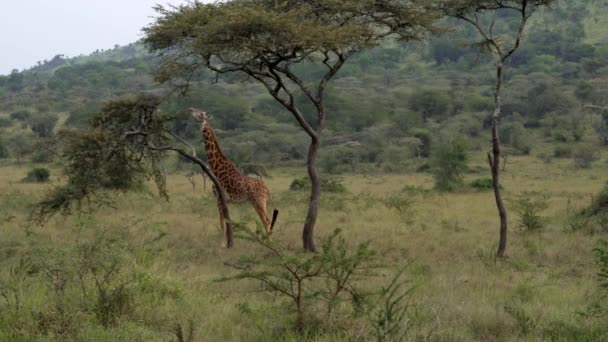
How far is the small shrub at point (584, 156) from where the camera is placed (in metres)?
30.2

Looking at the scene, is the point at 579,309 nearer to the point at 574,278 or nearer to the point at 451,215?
the point at 574,278

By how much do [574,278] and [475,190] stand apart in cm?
1451

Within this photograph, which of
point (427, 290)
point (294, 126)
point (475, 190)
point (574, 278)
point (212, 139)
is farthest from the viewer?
point (294, 126)

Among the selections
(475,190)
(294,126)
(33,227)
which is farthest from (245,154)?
(33,227)

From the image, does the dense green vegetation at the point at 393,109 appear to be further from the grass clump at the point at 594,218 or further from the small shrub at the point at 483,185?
the grass clump at the point at 594,218

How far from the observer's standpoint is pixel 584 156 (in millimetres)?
30828

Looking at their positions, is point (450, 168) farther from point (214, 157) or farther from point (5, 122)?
point (5, 122)

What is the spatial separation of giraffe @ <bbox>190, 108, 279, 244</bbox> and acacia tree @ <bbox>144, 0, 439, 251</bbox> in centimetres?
100

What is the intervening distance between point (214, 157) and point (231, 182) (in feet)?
1.83

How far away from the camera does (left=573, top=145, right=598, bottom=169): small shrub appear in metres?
30.2

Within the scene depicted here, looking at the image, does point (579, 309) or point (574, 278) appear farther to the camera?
point (574, 278)

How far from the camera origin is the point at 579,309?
5891 millimetres

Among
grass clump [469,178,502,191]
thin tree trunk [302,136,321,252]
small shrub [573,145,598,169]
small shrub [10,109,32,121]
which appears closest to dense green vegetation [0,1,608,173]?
small shrub [10,109,32,121]

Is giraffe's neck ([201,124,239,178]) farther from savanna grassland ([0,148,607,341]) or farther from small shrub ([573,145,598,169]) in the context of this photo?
small shrub ([573,145,598,169])
